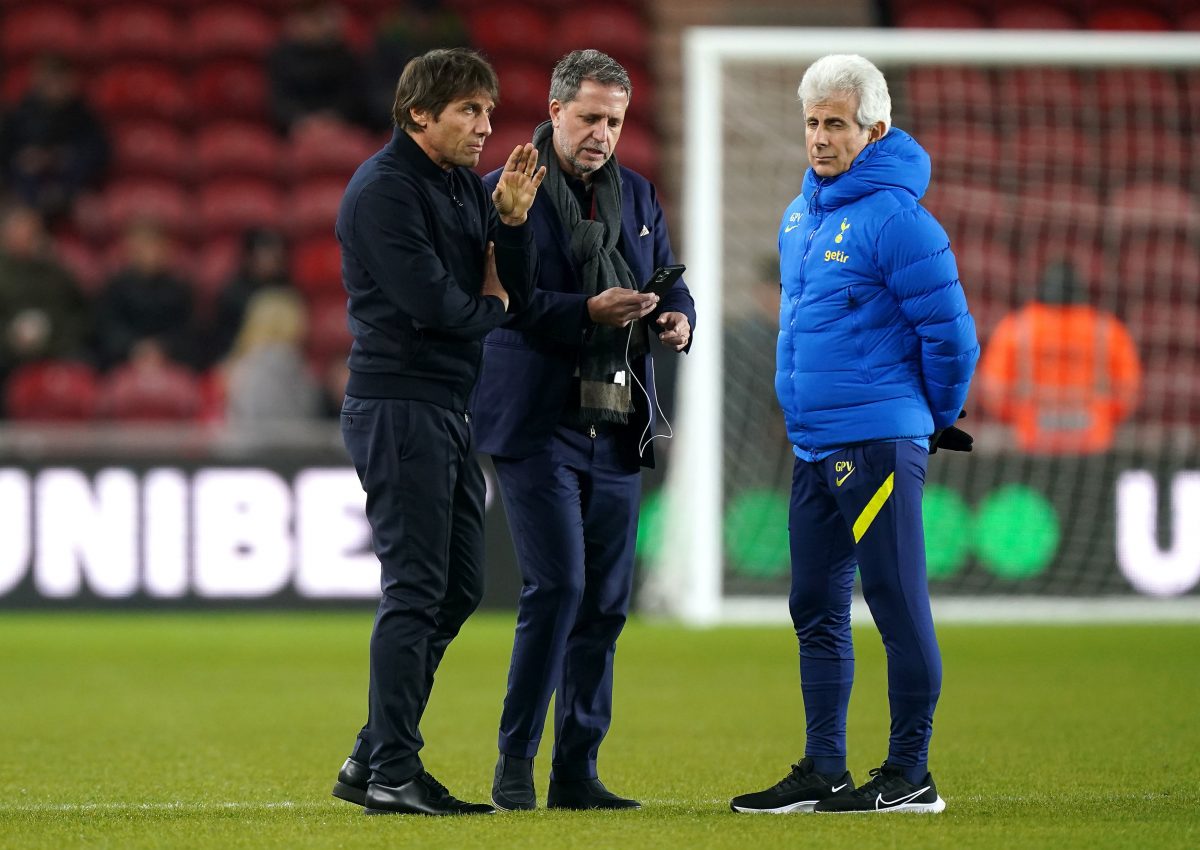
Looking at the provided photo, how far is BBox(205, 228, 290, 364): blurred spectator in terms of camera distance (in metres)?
12.1

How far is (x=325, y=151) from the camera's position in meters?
13.3

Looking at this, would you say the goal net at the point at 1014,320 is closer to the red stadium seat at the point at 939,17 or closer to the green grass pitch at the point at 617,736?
the green grass pitch at the point at 617,736

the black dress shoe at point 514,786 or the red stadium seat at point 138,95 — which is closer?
the black dress shoe at point 514,786

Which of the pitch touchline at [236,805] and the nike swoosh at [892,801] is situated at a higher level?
the nike swoosh at [892,801]

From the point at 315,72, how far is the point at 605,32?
224cm

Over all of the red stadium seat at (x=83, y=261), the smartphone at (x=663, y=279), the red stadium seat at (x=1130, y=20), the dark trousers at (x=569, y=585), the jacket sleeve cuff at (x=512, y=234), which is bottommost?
the dark trousers at (x=569, y=585)

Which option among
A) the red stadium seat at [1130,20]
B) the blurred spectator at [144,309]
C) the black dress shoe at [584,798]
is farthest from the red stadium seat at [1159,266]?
the black dress shoe at [584,798]

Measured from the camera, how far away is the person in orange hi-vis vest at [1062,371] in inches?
410

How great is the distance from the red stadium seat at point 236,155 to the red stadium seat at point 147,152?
162 millimetres

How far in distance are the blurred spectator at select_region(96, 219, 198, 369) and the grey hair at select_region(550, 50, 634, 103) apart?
7692mm

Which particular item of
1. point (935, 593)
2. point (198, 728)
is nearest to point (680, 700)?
point (198, 728)

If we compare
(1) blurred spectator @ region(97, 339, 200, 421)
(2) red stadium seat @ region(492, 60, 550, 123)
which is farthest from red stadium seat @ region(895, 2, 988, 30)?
(1) blurred spectator @ region(97, 339, 200, 421)

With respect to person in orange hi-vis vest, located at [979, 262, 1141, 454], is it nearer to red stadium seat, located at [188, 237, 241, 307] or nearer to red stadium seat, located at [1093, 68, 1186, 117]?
red stadium seat, located at [1093, 68, 1186, 117]

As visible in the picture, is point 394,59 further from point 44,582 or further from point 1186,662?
point 1186,662
